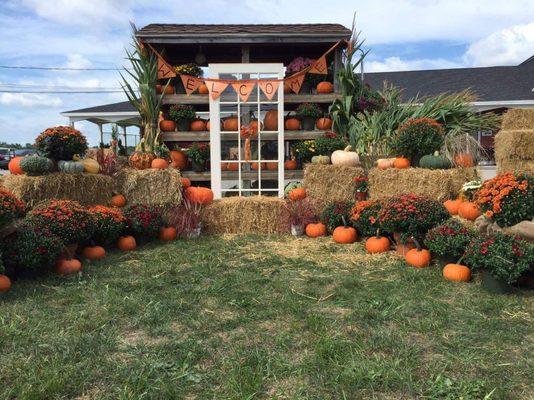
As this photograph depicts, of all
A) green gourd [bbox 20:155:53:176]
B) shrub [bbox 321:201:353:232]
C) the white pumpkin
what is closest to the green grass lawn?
shrub [bbox 321:201:353:232]

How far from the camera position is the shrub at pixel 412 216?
16.7 ft

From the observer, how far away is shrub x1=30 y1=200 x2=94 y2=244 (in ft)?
15.6

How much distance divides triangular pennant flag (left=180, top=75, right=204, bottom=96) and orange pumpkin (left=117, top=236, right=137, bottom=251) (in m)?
3.29

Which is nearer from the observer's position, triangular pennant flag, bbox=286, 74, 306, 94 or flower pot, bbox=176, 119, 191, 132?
triangular pennant flag, bbox=286, 74, 306, 94

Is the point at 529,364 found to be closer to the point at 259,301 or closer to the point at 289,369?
the point at 289,369

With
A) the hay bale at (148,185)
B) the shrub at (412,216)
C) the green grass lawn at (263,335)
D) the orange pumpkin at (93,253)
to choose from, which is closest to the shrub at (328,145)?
the hay bale at (148,185)

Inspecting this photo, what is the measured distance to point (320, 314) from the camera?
3.45 m

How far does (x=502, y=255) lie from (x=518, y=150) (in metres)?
4.48

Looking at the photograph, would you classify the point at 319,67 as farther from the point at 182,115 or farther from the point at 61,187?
the point at 61,187

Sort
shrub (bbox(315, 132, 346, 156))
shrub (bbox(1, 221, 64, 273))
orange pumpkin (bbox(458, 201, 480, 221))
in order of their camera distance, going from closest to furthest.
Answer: shrub (bbox(1, 221, 64, 273)) < orange pumpkin (bbox(458, 201, 480, 221)) < shrub (bbox(315, 132, 346, 156))

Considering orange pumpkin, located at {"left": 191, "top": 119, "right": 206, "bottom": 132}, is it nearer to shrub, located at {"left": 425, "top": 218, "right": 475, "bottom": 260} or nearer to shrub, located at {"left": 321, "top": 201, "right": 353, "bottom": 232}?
shrub, located at {"left": 321, "top": 201, "right": 353, "bottom": 232}

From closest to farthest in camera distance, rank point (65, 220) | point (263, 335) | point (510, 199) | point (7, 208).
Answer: point (263, 335) < point (7, 208) < point (510, 199) < point (65, 220)

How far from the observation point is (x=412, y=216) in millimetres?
5094

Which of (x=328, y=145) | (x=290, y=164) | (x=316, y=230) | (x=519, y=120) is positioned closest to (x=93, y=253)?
(x=316, y=230)
